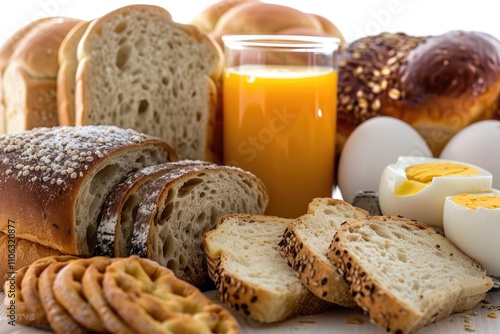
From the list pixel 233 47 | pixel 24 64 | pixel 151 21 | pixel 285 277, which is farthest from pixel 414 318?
pixel 24 64

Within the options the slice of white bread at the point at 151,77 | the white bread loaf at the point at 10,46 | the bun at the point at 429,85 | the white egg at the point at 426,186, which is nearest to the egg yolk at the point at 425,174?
the white egg at the point at 426,186

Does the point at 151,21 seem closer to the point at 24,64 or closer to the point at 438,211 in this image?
the point at 24,64

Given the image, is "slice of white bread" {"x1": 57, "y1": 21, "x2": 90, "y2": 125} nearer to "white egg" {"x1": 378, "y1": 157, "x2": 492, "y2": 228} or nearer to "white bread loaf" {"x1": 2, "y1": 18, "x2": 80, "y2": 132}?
"white bread loaf" {"x1": 2, "y1": 18, "x2": 80, "y2": 132}

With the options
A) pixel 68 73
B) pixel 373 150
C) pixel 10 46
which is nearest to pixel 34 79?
pixel 68 73

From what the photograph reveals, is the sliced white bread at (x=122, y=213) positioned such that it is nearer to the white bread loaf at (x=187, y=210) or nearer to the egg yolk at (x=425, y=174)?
the white bread loaf at (x=187, y=210)

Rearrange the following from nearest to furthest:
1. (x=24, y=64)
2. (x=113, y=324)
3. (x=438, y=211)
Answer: (x=113, y=324) → (x=438, y=211) → (x=24, y=64)

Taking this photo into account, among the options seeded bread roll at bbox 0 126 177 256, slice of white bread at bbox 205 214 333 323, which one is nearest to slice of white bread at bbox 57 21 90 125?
seeded bread roll at bbox 0 126 177 256


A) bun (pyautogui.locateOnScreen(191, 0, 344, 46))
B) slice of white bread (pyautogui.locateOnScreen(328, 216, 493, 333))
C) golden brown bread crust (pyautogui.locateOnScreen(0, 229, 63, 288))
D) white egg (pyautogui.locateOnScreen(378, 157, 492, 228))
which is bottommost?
golden brown bread crust (pyautogui.locateOnScreen(0, 229, 63, 288))
